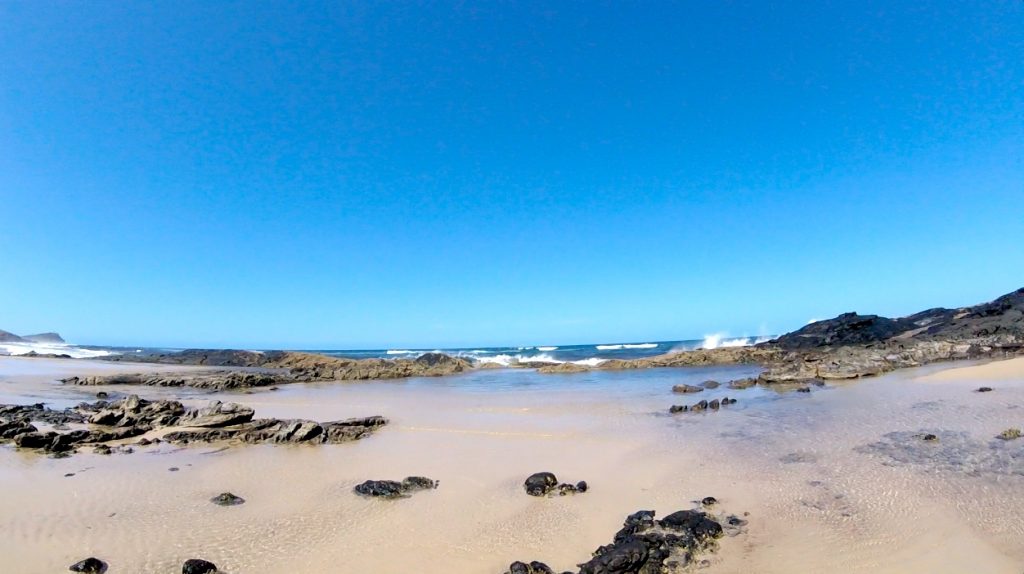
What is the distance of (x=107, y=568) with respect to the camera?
6.34 m

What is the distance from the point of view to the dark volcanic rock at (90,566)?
20.3ft

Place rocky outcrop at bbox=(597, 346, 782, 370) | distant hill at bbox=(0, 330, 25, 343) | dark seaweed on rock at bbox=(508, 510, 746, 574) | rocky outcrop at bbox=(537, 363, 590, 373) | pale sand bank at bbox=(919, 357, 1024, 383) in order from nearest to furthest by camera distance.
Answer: dark seaweed on rock at bbox=(508, 510, 746, 574), pale sand bank at bbox=(919, 357, 1024, 383), rocky outcrop at bbox=(537, 363, 590, 373), rocky outcrop at bbox=(597, 346, 782, 370), distant hill at bbox=(0, 330, 25, 343)

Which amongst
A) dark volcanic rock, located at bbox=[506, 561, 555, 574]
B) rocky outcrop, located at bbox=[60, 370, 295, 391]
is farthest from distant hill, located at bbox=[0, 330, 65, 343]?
dark volcanic rock, located at bbox=[506, 561, 555, 574]

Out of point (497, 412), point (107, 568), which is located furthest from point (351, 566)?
point (497, 412)

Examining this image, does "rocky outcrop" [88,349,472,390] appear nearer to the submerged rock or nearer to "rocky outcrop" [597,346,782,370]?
"rocky outcrop" [597,346,782,370]

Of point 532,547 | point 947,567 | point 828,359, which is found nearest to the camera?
point 947,567

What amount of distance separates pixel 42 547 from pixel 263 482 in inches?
139

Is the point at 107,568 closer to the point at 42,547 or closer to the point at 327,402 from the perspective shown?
the point at 42,547

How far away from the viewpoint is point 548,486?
917 centimetres

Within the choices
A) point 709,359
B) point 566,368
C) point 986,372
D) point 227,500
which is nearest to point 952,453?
point 227,500

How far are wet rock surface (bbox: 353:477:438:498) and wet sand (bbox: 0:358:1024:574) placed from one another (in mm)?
240

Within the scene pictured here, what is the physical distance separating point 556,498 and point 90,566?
6659 millimetres

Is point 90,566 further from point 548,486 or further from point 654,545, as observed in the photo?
point 654,545

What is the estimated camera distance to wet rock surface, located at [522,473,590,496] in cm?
902
